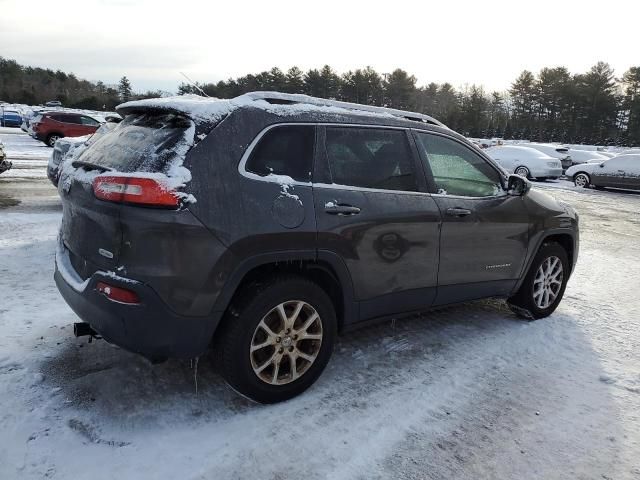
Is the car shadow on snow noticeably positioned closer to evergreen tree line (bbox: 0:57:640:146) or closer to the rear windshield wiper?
the rear windshield wiper

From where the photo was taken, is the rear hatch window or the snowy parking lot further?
the rear hatch window

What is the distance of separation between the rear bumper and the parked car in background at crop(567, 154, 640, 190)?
67.0 ft

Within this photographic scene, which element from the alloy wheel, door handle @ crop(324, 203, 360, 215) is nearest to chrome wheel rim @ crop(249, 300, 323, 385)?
door handle @ crop(324, 203, 360, 215)

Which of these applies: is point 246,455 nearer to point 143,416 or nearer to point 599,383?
point 143,416

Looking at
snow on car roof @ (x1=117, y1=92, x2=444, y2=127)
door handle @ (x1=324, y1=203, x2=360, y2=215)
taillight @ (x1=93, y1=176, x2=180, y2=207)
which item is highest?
snow on car roof @ (x1=117, y1=92, x2=444, y2=127)

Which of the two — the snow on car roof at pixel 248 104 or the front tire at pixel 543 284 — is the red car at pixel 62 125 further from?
the front tire at pixel 543 284

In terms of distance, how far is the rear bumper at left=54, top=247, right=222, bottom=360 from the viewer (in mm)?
2736

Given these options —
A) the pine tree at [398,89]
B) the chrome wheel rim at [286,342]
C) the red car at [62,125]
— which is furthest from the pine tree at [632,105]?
the chrome wheel rim at [286,342]

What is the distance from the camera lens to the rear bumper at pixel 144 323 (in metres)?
2.74

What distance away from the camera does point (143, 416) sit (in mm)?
3039

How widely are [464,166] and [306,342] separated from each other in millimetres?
2057

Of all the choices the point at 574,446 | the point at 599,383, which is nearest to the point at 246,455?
the point at 574,446

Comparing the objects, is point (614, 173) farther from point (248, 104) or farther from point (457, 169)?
point (248, 104)

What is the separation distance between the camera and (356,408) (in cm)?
329
